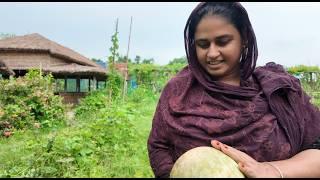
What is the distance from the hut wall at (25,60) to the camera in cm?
2327

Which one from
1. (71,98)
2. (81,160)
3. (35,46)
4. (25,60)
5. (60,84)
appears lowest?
(71,98)

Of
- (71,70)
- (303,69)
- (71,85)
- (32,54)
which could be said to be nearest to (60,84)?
(71,85)

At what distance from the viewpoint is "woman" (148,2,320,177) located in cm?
177

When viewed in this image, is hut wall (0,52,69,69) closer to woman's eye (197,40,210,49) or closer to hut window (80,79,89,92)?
hut window (80,79,89,92)

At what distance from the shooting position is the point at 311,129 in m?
1.93

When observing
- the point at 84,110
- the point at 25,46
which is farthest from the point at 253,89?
the point at 25,46

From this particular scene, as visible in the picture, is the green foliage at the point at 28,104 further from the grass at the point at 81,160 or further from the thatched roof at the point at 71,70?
the thatched roof at the point at 71,70

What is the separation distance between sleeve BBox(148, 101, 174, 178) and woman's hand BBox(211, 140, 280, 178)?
0.93 feet

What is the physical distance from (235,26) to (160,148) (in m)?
0.59

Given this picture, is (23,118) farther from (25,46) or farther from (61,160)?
(25,46)

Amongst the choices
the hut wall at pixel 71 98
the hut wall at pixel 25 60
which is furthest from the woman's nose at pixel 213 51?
the hut wall at pixel 25 60

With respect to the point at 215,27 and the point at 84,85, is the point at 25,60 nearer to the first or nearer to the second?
the point at 84,85

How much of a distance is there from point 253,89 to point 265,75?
4.4 inches

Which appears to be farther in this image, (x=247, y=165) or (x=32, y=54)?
(x=32, y=54)
